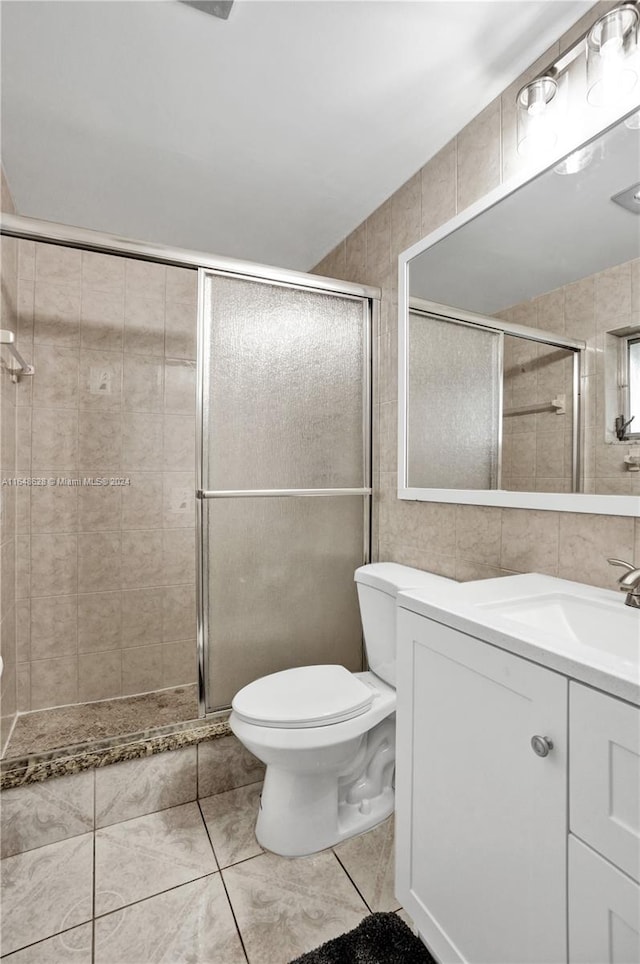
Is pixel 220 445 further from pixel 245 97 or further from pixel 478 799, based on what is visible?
pixel 478 799

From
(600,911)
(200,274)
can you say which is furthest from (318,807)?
(200,274)

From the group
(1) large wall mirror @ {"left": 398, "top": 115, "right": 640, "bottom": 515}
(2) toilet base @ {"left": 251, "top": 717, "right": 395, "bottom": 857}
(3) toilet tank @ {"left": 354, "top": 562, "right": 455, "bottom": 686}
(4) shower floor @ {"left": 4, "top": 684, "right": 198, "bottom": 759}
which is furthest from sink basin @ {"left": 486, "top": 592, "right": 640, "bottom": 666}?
Result: (4) shower floor @ {"left": 4, "top": 684, "right": 198, "bottom": 759}

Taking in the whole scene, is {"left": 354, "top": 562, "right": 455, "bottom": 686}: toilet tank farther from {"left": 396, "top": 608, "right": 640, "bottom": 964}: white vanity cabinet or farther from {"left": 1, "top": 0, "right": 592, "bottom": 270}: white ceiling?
{"left": 1, "top": 0, "right": 592, "bottom": 270}: white ceiling

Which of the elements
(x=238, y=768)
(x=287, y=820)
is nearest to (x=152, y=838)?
(x=238, y=768)

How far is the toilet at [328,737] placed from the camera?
1.40 meters

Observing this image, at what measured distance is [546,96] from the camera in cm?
126

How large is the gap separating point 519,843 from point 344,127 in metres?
2.02

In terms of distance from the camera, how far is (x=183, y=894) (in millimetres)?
1323

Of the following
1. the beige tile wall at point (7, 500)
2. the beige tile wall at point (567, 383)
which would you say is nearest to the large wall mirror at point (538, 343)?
the beige tile wall at point (567, 383)

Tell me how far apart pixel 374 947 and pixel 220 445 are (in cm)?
147

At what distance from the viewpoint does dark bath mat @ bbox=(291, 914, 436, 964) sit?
1.12 m

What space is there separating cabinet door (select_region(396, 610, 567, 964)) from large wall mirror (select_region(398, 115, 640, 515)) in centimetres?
53

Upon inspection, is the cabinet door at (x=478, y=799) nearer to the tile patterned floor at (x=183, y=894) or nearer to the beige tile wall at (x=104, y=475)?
the tile patterned floor at (x=183, y=894)

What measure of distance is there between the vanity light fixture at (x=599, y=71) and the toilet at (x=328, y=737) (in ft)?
4.20
